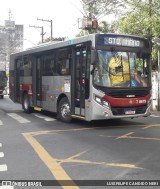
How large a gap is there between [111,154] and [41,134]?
141 inches

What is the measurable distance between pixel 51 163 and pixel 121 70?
5611 mm

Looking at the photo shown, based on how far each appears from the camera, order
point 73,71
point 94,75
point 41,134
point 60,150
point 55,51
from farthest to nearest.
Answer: point 55,51
point 73,71
point 94,75
point 41,134
point 60,150

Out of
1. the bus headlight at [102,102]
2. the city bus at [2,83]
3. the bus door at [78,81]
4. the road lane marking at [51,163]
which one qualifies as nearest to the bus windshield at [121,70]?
the bus headlight at [102,102]

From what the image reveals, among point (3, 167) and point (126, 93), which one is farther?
point (126, 93)

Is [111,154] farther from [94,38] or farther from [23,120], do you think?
[23,120]

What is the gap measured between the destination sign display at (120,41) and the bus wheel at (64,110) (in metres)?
2.90

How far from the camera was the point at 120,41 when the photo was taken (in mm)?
12586

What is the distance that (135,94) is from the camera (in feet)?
41.5

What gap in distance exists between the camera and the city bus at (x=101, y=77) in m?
12.1

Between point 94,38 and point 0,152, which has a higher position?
point 94,38

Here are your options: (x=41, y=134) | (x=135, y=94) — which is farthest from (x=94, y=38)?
(x=41, y=134)

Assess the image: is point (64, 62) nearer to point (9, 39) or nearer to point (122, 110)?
point (122, 110)

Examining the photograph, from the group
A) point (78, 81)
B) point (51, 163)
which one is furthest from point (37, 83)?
point (51, 163)

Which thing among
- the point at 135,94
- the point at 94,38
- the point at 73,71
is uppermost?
the point at 94,38
